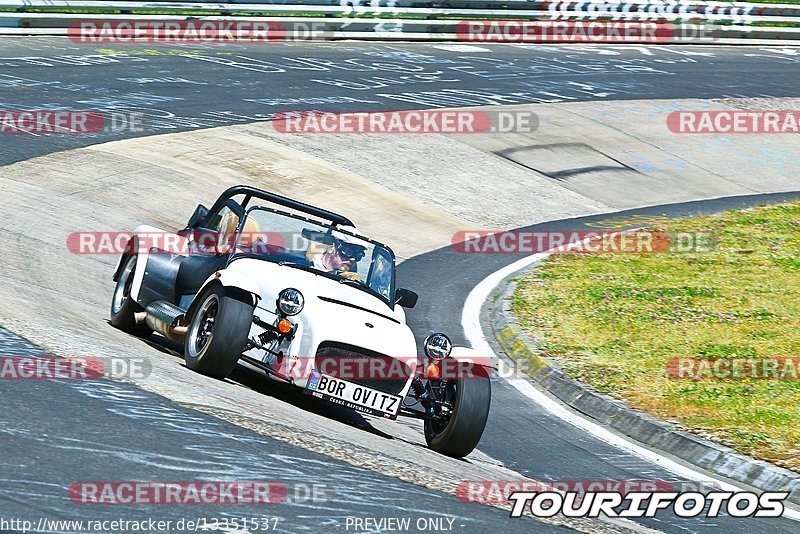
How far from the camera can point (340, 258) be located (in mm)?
9625

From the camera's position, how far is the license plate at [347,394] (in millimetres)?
8320

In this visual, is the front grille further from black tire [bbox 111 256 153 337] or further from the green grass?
the green grass

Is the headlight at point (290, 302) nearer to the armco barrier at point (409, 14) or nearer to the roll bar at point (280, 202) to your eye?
the roll bar at point (280, 202)

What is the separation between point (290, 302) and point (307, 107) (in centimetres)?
1391

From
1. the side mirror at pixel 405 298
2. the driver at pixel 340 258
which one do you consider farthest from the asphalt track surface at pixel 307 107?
the driver at pixel 340 258

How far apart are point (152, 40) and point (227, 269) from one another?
60.7 feet

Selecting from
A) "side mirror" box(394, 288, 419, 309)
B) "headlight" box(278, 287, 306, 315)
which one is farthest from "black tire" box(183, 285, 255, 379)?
"side mirror" box(394, 288, 419, 309)

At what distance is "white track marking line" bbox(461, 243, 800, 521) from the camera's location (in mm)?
8867

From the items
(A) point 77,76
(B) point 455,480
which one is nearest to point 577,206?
(A) point 77,76

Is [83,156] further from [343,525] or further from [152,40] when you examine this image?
[343,525]

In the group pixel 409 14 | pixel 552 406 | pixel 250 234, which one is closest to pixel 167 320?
pixel 250 234

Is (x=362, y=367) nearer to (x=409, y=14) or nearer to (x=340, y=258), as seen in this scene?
(x=340, y=258)

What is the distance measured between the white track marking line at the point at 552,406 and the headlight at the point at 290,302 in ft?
9.34

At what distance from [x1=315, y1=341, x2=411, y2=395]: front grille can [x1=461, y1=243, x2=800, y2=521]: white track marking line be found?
→ 2.01 m
